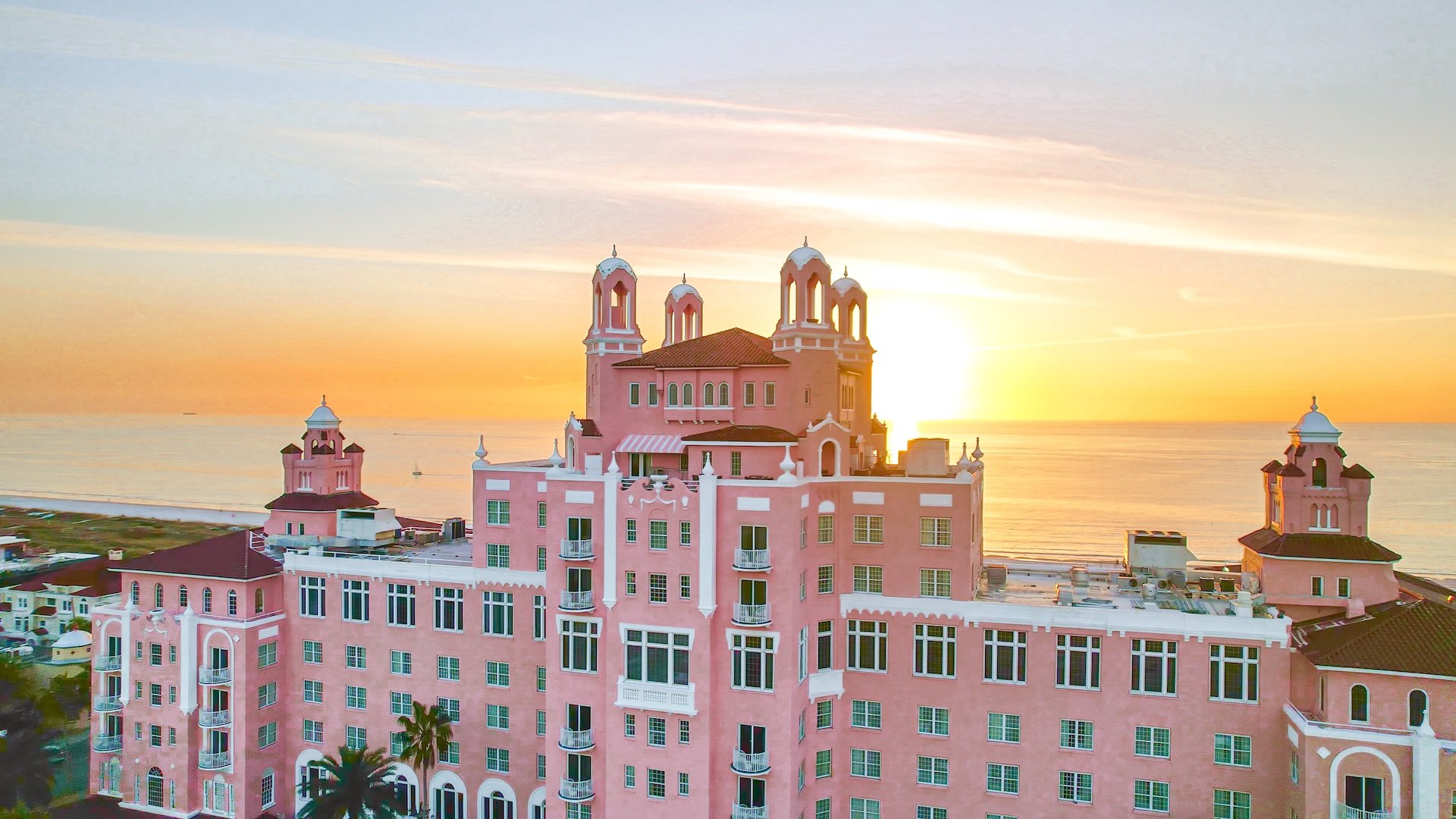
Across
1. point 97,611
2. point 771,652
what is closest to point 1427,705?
point 771,652

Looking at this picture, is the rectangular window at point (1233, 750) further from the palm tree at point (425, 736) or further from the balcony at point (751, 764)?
the palm tree at point (425, 736)

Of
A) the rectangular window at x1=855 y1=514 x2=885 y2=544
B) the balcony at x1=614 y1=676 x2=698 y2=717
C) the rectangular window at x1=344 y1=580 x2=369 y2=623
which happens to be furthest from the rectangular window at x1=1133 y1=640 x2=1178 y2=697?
the rectangular window at x1=344 y1=580 x2=369 y2=623

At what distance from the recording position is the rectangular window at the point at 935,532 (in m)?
36.8

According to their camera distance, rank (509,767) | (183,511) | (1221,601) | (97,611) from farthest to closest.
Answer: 1. (183,511)
2. (97,611)
3. (509,767)
4. (1221,601)

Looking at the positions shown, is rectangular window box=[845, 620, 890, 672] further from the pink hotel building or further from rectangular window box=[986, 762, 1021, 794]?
rectangular window box=[986, 762, 1021, 794]

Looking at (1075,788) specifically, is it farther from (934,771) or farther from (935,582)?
(935,582)

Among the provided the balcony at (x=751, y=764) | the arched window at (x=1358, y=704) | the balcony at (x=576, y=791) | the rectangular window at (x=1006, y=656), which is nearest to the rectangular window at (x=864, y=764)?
the balcony at (x=751, y=764)

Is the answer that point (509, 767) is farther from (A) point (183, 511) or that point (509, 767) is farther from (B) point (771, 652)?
(A) point (183, 511)

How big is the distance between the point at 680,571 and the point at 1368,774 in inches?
986

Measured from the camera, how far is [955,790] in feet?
119

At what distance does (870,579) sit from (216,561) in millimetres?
31741

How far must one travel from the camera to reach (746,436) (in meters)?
37.2

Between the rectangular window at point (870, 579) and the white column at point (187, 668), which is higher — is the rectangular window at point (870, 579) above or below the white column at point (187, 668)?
above

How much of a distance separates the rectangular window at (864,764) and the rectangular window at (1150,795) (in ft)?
32.8
